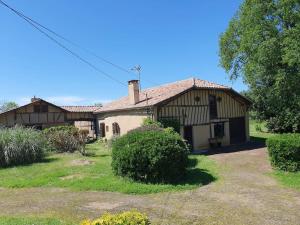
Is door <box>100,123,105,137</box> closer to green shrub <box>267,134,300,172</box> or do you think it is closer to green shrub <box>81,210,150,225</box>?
green shrub <box>267,134,300,172</box>

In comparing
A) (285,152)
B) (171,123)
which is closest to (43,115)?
(171,123)

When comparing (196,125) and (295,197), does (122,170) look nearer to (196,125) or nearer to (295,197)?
(295,197)

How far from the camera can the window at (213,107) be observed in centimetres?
2453

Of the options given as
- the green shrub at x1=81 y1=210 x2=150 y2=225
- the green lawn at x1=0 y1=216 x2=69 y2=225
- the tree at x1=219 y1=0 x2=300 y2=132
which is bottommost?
the green lawn at x1=0 y1=216 x2=69 y2=225

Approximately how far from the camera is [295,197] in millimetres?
10766

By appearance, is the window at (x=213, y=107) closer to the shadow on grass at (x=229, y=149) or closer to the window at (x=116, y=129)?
the shadow on grass at (x=229, y=149)

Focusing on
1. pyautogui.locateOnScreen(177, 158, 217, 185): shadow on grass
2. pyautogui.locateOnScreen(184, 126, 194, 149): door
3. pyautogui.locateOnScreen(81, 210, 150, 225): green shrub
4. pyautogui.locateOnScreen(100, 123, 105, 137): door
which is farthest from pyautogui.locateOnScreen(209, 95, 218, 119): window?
pyautogui.locateOnScreen(81, 210, 150, 225): green shrub

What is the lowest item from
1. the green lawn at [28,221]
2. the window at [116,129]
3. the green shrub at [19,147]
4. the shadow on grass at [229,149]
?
the green lawn at [28,221]

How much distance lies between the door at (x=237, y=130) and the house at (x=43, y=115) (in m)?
14.9

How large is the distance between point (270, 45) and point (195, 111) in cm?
660

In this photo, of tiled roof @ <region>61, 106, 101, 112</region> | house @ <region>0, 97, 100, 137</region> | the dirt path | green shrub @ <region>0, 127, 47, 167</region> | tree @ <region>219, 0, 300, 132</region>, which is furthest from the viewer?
tiled roof @ <region>61, 106, 101, 112</region>

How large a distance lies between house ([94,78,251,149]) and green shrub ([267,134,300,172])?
26.3 ft

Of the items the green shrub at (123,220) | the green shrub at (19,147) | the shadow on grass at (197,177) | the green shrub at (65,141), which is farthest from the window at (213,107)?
the green shrub at (123,220)

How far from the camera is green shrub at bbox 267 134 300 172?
47.4 ft
